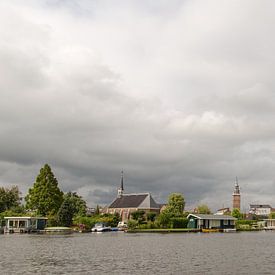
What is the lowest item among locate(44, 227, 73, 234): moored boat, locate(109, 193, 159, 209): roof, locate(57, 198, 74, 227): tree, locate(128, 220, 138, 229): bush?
locate(44, 227, 73, 234): moored boat

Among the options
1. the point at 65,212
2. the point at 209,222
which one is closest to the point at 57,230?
the point at 65,212

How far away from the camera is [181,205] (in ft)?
446

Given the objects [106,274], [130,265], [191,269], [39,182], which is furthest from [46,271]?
[39,182]

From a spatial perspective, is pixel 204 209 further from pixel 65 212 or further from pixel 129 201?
pixel 65 212

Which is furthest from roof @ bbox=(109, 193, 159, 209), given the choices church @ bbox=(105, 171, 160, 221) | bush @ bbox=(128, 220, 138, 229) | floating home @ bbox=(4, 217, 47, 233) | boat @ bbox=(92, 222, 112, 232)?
floating home @ bbox=(4, 217, 47, 233)

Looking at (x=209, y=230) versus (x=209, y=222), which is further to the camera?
(x=209, y=222)

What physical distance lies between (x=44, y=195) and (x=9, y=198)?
21.7m

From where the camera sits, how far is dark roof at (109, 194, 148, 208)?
170875 mm

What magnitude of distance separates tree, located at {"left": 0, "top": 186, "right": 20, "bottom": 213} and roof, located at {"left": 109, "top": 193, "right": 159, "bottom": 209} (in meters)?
51.6

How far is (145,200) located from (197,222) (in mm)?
52576

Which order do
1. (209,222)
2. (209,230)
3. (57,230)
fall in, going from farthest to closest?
(209,222) → (209,230) → (57,230)

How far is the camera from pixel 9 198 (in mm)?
129000

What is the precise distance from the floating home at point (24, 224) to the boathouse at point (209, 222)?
121ft

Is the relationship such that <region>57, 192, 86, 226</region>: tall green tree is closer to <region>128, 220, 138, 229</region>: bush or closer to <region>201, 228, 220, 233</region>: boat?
<region>128, 220, 138, 229</region>: bush
